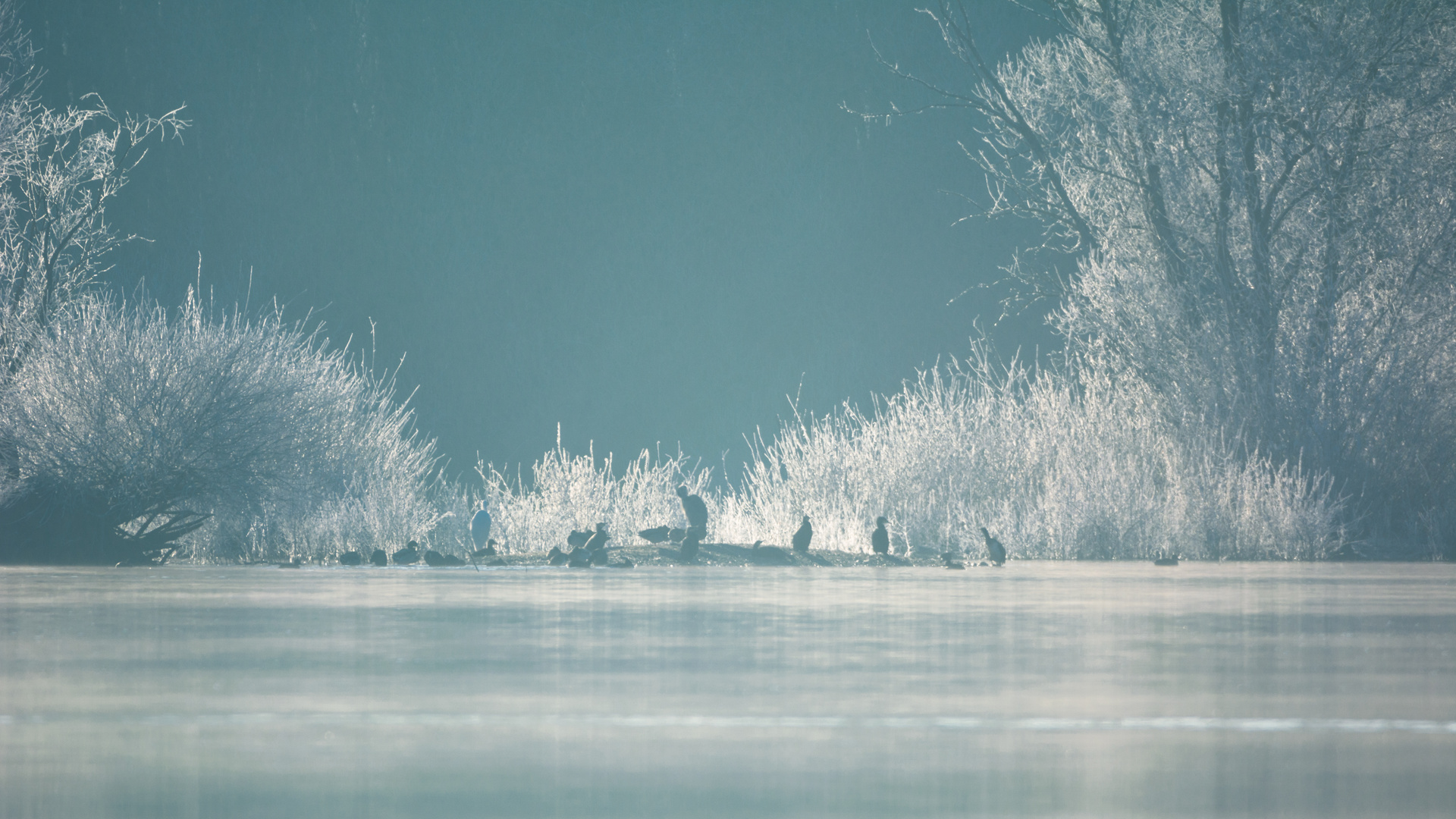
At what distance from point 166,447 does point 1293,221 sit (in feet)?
29.6

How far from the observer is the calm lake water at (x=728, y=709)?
254 centimetres

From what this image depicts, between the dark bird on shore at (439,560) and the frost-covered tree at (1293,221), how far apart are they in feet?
19.3

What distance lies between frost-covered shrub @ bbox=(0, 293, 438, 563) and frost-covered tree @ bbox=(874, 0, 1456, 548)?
6.73 m

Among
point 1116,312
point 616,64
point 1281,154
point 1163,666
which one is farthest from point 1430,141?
point 616,64

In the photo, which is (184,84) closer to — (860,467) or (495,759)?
(860,467)

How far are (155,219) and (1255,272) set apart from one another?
58.9ft

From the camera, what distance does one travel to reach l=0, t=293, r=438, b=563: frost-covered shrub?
11586 millimetres

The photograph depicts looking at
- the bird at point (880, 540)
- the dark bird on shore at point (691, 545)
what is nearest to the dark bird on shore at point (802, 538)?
the bird at point (880, 540)

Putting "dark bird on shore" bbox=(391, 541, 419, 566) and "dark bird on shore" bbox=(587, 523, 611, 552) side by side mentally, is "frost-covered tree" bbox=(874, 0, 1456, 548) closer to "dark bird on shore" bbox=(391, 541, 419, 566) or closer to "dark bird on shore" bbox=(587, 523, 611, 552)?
"dark bird on shore" bbox=(587, 523, 611, 552)

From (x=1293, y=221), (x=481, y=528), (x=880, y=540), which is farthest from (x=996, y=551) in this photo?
(x=1293, y=221)

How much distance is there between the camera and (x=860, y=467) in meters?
13.9

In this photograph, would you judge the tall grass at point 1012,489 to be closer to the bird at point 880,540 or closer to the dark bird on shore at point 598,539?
the bird at point 880,540

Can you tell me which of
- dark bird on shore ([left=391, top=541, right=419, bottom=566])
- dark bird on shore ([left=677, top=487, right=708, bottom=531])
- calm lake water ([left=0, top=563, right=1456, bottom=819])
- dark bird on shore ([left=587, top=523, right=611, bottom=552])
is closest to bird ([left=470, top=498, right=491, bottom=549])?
dark bird on shore ([left=391, top=541, right=419, bottom=566])

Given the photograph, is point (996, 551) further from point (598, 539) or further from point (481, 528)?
point (481, 528)
